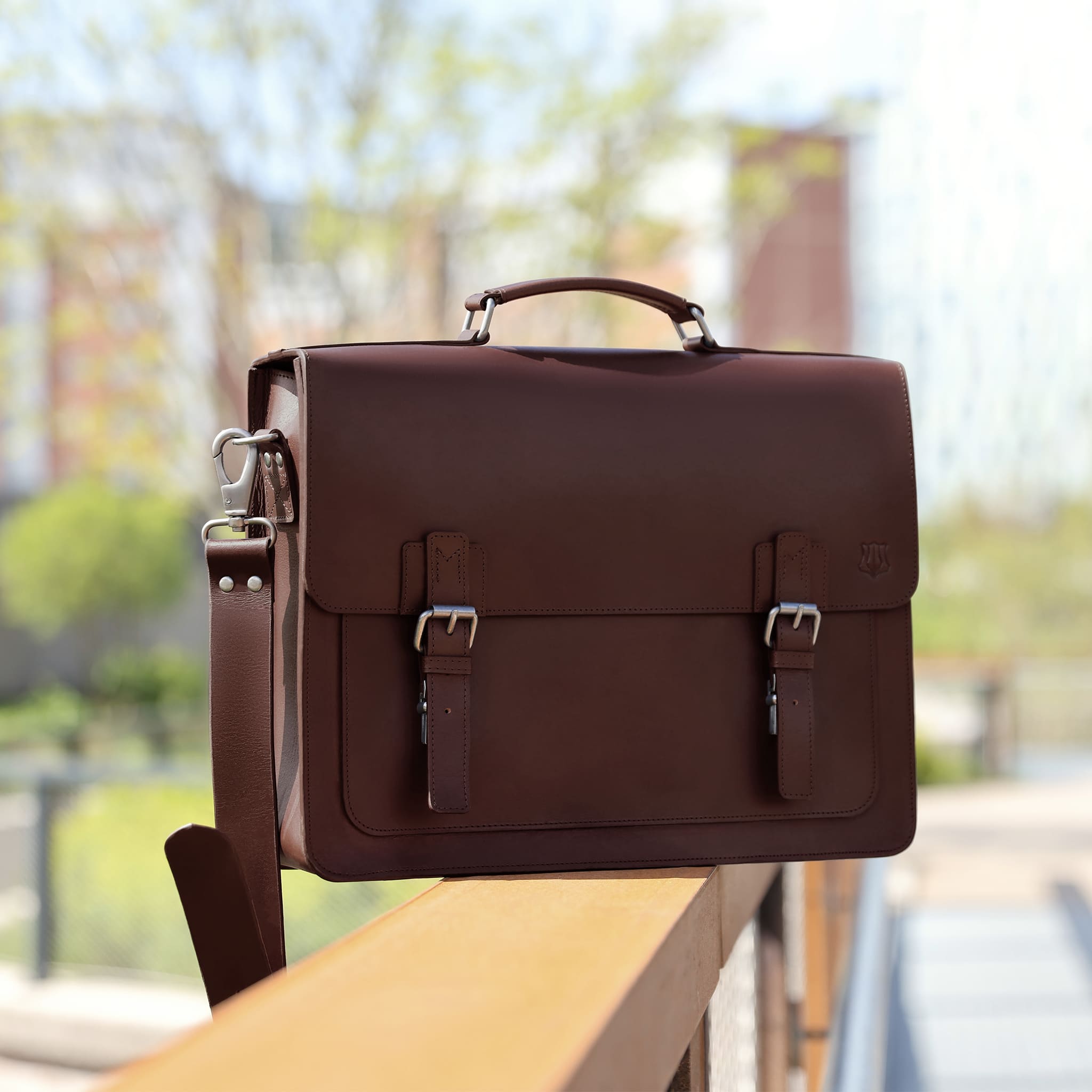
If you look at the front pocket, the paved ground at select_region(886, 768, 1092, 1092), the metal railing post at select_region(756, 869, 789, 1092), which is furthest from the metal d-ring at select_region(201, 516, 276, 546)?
the paved ground at select_region(886, 768, 1092, 1092)

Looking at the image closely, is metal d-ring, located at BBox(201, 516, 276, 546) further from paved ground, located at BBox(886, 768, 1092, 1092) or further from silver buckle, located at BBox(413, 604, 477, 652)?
paved ground, located at BBox(886, 768, 1092, 1092)

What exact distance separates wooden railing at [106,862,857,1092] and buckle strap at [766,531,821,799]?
11 cm

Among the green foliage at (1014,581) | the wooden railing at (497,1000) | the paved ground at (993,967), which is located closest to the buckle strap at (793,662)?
the wooden railing at (497,1000)

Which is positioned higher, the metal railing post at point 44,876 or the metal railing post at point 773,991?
the metal railing post at point 773,991

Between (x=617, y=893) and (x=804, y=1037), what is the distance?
91cm

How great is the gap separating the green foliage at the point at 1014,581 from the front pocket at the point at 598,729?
1572 cm

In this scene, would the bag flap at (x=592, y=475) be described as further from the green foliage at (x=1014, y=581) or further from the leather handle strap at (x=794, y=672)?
the green foliage at (x=1014, y=581)

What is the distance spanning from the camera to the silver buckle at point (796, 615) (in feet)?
3.38

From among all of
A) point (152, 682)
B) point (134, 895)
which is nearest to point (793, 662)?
point (134, 895)

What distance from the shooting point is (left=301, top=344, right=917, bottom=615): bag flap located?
3.24 ft

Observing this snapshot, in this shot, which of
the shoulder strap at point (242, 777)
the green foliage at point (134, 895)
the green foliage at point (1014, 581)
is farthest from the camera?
the green foliage at point (1014, 581)

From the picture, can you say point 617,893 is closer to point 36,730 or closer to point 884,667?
point 884,667

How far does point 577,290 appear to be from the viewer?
105 cm

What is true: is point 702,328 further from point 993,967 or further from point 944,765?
point 944,765
